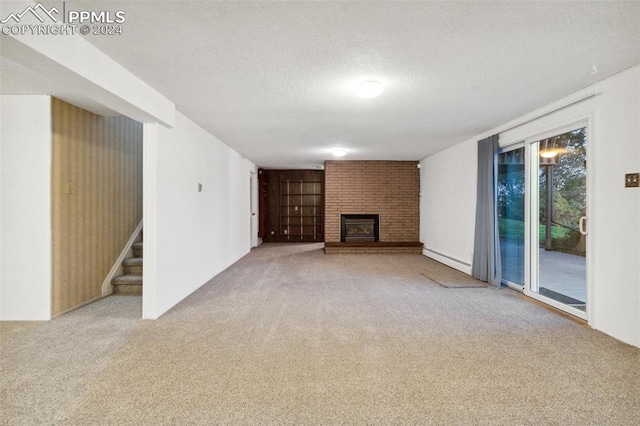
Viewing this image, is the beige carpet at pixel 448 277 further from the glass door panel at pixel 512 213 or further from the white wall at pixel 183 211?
Answer: the white wall at pixel 183 211

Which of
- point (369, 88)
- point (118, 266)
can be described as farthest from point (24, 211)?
point (369, 88)

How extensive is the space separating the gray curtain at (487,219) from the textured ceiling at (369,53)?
2.71ft

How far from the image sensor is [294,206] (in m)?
10.3

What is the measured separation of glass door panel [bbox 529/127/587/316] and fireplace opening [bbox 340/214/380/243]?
418cm

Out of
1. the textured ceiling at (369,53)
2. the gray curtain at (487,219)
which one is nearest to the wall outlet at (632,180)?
the textured ceiling at (369,53)

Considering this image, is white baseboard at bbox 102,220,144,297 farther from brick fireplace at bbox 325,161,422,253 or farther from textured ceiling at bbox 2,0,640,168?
brick fireplace at bbox 325,161,422,253

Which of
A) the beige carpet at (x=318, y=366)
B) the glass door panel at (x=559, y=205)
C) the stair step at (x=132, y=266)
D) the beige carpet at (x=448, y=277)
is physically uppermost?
the glass door panel at (x=559, y=205)

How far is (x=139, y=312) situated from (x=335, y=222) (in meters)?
5.55

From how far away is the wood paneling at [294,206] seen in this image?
10305 millimetres

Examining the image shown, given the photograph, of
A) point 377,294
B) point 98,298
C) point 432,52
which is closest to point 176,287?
point 98,298

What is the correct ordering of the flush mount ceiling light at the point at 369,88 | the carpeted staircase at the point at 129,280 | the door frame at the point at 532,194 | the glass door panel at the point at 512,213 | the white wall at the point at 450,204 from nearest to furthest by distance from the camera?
the flush mount ceiling light at the point at 369,88, the door frame at the point at 532,194, the carpeted staircase at the point at 129,280, the glass door panel at the point at 512,213, the white wall at the point at 450,204

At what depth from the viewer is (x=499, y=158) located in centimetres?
470

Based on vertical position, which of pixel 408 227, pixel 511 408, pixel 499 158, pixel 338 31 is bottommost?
pixel 511 408

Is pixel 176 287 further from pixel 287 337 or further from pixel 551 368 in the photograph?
pixel 551 368
